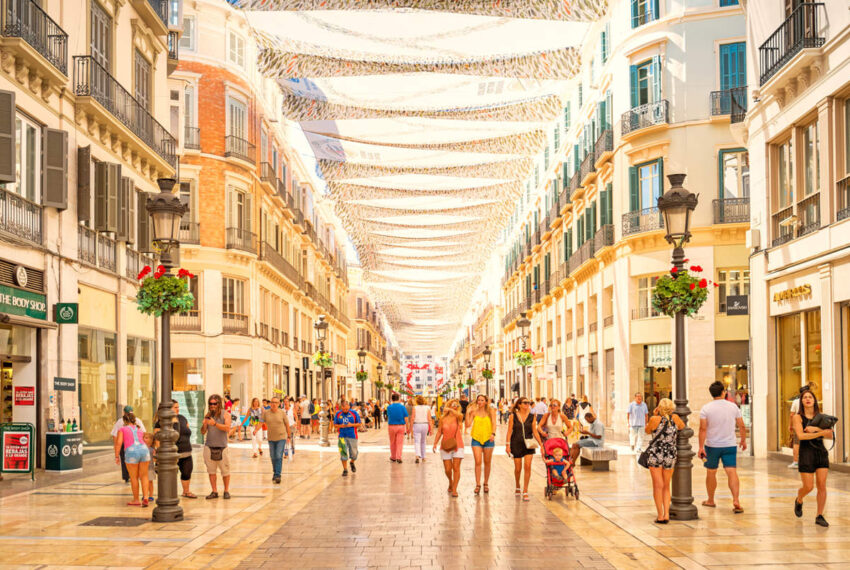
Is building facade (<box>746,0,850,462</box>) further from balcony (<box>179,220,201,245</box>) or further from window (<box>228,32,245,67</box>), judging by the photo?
window (<box>228,32,245,67</box>)

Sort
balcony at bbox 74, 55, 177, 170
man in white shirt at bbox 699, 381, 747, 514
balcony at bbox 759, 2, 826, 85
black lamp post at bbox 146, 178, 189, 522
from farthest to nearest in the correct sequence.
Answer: balcony at bbox 74, 55, 177, 170 < balcony at bbox 759, 2, 826, 85 < man in white shirt at bbox 699, 381, 747, 514 < black lamp post at bbox 146, 178, 189, 522

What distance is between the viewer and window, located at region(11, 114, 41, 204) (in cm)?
1841

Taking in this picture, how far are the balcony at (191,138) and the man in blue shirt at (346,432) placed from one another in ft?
65.7

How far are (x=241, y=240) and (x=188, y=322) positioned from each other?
4.00 meters

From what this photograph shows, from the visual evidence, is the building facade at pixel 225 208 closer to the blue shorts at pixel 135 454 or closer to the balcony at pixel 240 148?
the balcony at pixel 240 148

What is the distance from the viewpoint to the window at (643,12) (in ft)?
104

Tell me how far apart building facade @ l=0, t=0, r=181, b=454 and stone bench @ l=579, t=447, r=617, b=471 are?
33.6ft

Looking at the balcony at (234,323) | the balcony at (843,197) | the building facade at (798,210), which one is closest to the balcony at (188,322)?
the balcony at (234,323)

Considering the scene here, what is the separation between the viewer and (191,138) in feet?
121

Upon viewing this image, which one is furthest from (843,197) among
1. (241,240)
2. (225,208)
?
(241,240)

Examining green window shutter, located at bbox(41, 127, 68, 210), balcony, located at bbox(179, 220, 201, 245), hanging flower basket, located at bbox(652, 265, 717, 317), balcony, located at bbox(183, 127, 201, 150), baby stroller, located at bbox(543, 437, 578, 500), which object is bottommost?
baby stroller, located at bbox(543, 437, 578, 500)

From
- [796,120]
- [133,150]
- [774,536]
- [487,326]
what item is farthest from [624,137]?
[487,326]

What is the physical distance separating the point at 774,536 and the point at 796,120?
38.1 ft

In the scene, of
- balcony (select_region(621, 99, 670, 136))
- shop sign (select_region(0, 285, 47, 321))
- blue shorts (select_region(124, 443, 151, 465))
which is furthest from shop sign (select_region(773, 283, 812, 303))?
shop sign (select_region(0, 285, 47, 321))
